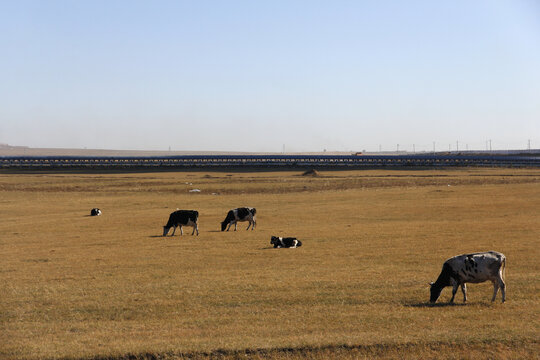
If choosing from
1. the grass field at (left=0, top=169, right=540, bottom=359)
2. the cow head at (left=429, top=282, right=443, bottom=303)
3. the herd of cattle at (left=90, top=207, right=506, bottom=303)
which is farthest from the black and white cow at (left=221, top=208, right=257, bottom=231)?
the cow head at (left=429, top=282, right=443, bottom=303)

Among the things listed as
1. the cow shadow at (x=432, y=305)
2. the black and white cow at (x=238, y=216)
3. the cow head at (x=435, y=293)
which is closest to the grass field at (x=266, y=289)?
the cow shadow at (x=432, y=305)

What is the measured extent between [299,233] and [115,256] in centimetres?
1091

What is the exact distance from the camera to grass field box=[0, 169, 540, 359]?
44.1ft

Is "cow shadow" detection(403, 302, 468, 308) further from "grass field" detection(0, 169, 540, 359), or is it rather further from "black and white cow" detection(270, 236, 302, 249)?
"black and white cow" detection(270, 236, 302, 249)

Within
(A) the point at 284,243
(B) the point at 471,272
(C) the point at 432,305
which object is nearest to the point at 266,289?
(C) the point at 432,305

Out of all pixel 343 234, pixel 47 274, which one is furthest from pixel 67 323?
pixel 343 234

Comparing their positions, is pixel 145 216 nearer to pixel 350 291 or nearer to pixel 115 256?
pixel 115 256

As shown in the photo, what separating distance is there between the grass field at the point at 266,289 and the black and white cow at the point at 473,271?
485 millimetres

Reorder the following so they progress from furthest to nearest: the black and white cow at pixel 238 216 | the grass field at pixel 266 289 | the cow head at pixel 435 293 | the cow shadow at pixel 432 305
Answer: the black and white cow at pixel 238 216 → the cow head at pixel 435 293 → the cow shadow at pixel 432 305 → the grass field at pixel 266 289

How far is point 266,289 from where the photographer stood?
18719mm

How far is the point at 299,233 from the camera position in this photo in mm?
33438

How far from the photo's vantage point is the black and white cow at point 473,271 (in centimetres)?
1625

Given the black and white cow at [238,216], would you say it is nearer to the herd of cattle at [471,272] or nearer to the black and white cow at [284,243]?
the black and white cow at [284,243]

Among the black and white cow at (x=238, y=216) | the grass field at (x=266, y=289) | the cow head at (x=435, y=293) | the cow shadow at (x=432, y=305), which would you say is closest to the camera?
the grass field at (x=266, y=289)
